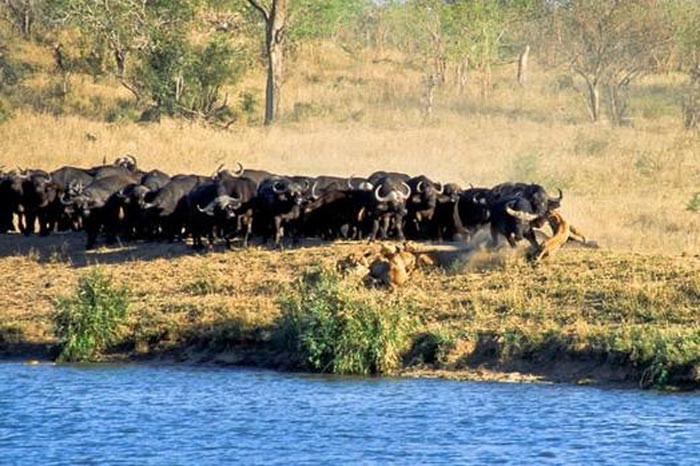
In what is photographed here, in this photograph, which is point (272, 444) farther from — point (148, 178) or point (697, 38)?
point (697, 38)

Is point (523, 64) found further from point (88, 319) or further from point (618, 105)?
point (88, 319)

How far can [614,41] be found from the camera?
4775cm

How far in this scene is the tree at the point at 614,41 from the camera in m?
47.6

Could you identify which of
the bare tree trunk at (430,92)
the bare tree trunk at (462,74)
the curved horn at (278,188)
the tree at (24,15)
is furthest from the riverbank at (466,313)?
the tree at (24,15)

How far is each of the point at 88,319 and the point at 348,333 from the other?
315 centimetres

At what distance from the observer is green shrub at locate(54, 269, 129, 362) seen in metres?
17.8

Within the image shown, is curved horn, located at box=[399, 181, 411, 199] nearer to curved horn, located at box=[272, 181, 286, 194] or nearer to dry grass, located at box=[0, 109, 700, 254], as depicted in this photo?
curved horn, located at box=[272, 181, 286, 194]

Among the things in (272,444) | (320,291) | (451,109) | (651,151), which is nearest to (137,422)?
(272,444)

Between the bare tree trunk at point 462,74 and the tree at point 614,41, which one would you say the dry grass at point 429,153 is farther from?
the bare tree trunk at point 462,74

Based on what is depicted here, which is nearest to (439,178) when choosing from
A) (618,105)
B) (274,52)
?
(274,52)

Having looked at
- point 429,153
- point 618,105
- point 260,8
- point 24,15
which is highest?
point 24,15

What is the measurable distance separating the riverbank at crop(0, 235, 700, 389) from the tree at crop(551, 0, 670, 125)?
2795 cm

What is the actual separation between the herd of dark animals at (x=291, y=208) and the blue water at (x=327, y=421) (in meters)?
4.67

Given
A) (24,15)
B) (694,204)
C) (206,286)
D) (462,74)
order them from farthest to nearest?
1. (24,15)
2. (462,74)
3. (694,204)
4. (206,286)
